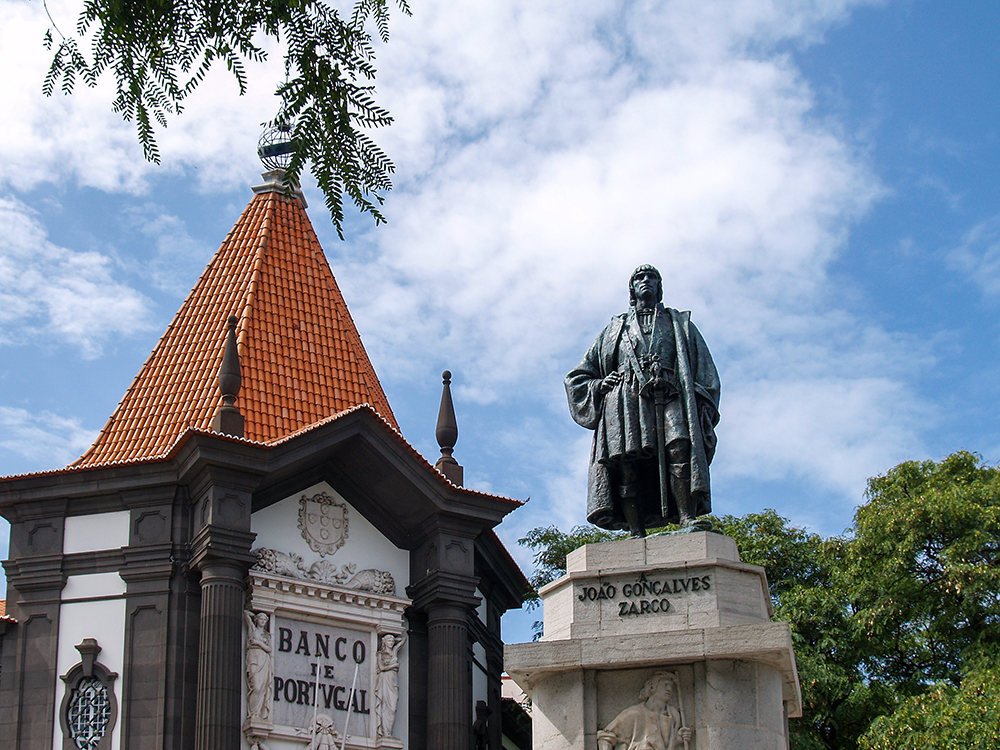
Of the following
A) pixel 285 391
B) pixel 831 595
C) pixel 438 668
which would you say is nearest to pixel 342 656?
pixel 438 668

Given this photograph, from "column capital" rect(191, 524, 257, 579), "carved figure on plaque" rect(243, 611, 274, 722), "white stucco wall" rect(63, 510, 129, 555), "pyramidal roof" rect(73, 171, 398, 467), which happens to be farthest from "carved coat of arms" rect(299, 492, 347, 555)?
"white stucco wall" rect(63, 510, 129, 555)

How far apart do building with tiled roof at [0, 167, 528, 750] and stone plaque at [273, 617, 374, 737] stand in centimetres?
3

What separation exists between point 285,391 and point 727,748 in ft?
48.8

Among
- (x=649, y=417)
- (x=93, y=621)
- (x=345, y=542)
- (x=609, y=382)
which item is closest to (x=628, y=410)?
(x=649, y=417)

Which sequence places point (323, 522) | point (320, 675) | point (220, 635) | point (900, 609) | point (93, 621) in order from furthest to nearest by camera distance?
point (900, 609) < point (323, 522) < point (320, 675) < point (93, 621) < point (220, 635)

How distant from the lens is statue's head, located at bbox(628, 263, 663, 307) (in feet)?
39.8

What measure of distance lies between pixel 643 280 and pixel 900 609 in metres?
16.4

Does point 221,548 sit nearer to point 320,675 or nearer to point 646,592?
point 320,675

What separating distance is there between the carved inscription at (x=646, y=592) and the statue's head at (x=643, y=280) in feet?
9.22

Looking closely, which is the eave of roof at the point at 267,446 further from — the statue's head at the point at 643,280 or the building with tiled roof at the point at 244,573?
the statue's head at the point at 643,280

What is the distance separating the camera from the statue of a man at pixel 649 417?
A: 1121cm

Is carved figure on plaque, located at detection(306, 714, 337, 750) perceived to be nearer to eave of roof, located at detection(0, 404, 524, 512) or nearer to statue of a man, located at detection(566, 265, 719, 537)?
eave of roof, located at detection(0, 404, 524, 512)

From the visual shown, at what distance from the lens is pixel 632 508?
37.5ft

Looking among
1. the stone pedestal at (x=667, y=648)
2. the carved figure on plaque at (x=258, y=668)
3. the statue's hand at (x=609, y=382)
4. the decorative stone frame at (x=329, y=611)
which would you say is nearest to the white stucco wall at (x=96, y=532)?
the decorative stone frame at (x=329, y=611)
